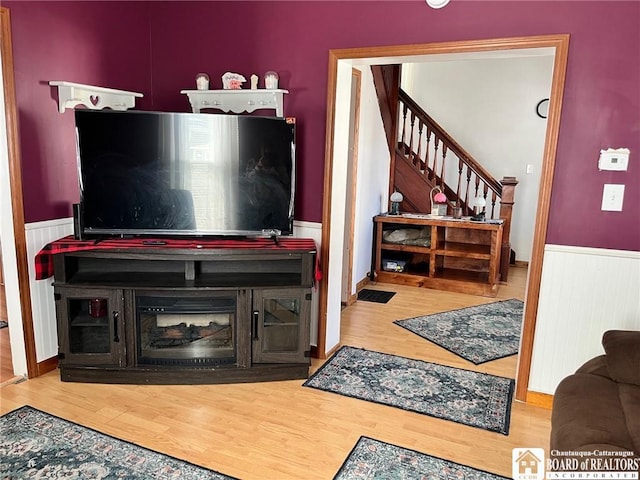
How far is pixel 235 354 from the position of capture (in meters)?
2.99

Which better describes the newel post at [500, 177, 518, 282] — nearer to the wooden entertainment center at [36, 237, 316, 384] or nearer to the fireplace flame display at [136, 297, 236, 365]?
the wooden entertainment center at [36, 237, 316, 384]

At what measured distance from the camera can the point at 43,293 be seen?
298 centimetres

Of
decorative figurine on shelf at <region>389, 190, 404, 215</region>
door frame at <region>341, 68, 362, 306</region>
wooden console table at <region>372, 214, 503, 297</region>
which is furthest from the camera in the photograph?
decorative figurine on shelf at <region>389, 190, 404, 215</region>

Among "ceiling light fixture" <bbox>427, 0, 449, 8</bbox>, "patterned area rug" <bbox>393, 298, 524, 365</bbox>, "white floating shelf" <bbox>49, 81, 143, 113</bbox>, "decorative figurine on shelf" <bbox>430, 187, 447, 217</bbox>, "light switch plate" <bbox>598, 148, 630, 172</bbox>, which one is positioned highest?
"ceiling light fixture" <bbox>427, 0, 449, 8</bbox>

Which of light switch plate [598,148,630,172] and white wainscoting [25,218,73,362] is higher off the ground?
light switch plate [598,148,630,172]

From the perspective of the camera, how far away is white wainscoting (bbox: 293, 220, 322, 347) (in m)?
3.29

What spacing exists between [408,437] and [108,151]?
2362 millimetres

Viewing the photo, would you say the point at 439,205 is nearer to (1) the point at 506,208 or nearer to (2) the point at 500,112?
(1) the point at 506,208

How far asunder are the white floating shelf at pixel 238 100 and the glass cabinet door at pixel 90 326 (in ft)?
4.66

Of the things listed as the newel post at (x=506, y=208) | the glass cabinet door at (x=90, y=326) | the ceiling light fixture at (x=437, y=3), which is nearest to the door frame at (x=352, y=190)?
the ceiling light fixture at (x=437, y=3)

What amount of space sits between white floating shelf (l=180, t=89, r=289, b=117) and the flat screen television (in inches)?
11.3

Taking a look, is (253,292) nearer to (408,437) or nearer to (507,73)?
(408,437)

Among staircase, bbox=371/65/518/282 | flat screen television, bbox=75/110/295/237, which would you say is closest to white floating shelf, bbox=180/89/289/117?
flat screen television, bbox=75/110/295/237

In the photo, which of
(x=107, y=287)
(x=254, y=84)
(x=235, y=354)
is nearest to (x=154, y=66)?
(x=254, y=84)
